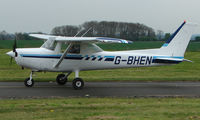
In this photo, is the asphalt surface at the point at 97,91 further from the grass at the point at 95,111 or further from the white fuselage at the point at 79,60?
the grass at the point at 95,111

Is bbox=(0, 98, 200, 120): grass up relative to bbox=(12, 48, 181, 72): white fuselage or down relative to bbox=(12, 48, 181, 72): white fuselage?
down

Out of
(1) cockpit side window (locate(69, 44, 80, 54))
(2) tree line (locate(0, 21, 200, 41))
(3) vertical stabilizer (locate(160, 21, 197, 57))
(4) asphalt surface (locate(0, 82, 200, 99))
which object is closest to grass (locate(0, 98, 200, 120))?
(4) asphalt surface (locate(0, 82, 200, 99))

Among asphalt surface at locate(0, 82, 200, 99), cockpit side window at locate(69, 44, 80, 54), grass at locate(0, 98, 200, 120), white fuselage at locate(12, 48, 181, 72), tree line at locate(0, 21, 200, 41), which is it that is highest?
tree line at locate(0, 21, 200, 41)

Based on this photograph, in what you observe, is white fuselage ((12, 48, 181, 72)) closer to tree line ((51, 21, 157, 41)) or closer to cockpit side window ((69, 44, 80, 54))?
cockpit side window ((69, 44, 80, 54))

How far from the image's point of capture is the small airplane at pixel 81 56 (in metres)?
13.2

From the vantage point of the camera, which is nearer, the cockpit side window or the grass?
the grass

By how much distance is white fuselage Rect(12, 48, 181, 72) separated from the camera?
43.4 ft

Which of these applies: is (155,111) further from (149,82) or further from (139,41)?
(139,41)

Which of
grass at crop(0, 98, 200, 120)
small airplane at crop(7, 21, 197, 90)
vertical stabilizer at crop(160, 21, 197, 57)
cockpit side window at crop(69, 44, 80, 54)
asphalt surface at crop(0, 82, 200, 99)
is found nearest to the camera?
grass at crop(0, 98, 200, 120)

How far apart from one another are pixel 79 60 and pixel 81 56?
0.20m

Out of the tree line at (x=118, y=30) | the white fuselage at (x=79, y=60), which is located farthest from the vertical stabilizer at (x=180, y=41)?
the tree line at (x=118, y=30)

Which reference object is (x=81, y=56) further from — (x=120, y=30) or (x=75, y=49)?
(x=120, y=30)

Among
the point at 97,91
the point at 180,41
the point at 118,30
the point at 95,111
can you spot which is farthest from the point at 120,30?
the point at 95,111

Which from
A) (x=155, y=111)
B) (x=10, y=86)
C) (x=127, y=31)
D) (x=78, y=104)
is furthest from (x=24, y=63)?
(x=127, y=31)
